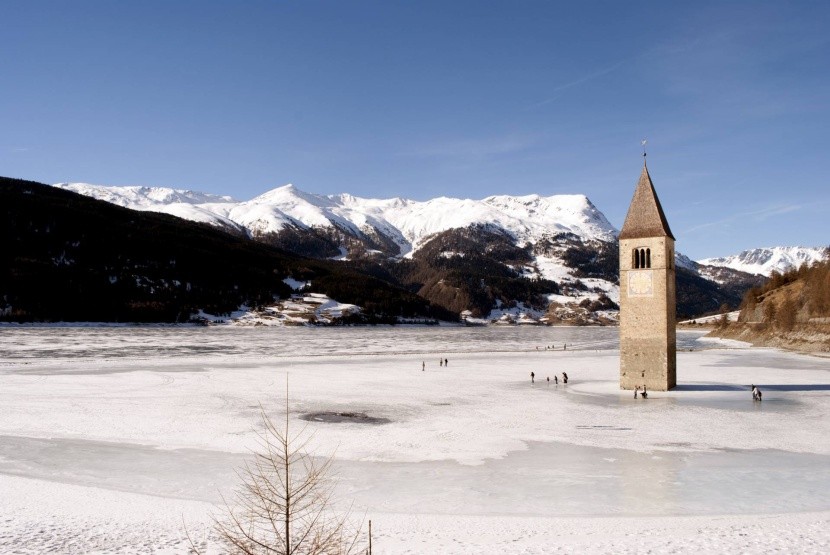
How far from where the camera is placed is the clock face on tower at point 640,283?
48562 mm

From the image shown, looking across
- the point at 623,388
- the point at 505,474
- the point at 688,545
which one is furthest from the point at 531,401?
the point at 688,545

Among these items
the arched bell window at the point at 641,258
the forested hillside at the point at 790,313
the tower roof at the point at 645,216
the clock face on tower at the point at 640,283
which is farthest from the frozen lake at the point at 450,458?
the forested hillside at the point at 790,313

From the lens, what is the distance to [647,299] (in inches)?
1908

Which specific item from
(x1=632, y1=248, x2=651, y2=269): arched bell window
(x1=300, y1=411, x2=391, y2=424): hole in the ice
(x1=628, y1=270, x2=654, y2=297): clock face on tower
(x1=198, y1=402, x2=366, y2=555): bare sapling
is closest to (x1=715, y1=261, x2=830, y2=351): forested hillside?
(x1=632, y1=248, x2=651, y2=269): arched bell window

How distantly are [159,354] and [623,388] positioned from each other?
2190 inches

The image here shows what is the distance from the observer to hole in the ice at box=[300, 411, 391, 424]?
33.2 m

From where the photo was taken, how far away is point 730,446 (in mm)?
27797

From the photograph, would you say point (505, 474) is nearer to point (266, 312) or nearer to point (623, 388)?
point (623, 388)

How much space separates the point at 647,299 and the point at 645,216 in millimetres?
7097

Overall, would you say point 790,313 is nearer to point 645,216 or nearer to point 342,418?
point 645,216

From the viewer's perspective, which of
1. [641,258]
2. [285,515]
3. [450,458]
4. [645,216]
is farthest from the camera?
[645,216]

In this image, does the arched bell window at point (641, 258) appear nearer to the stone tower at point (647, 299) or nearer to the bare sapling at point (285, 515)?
the stone tower at point (647, 299)

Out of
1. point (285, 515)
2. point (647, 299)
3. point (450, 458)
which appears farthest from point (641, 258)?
point (285, 515)

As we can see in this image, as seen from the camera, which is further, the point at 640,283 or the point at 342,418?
the point at 640,283
